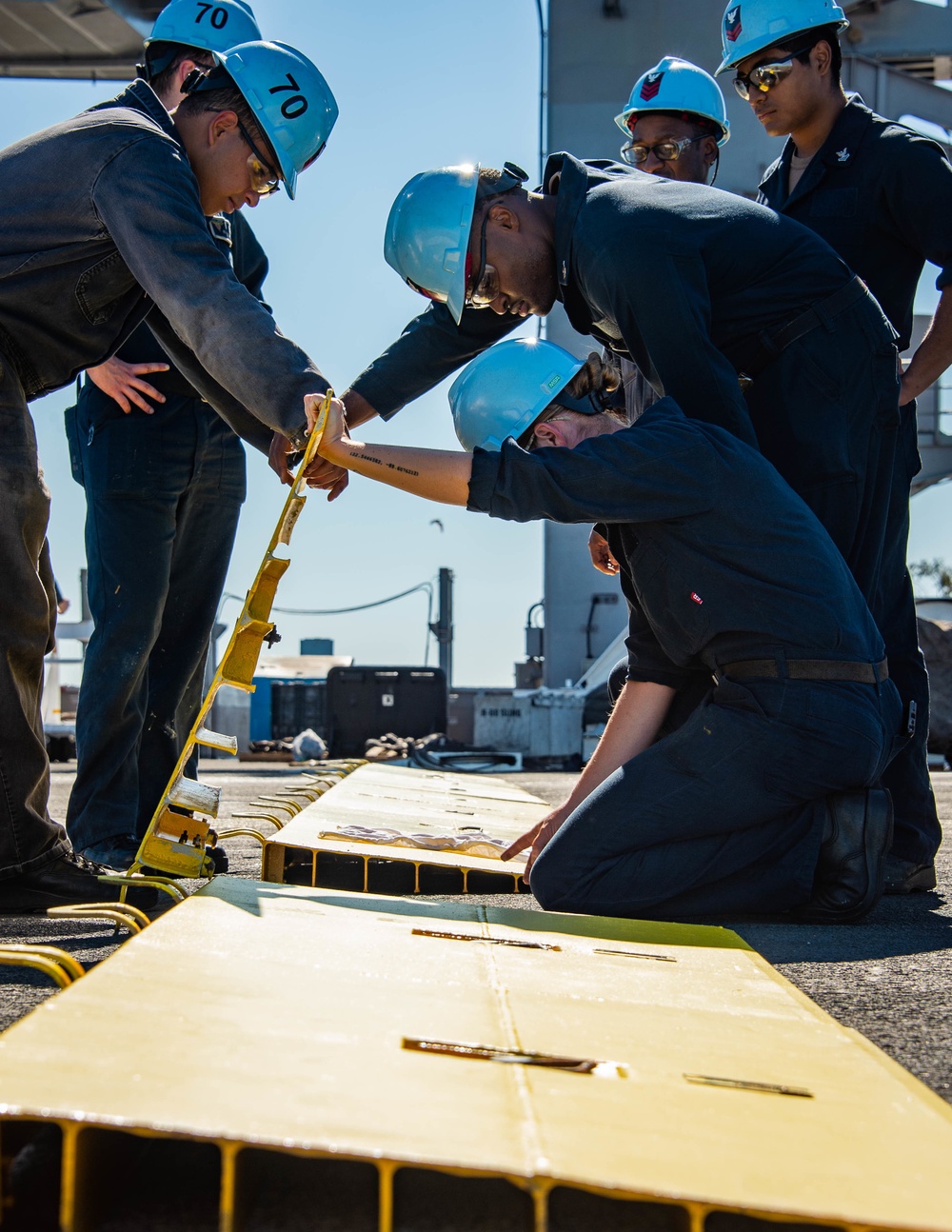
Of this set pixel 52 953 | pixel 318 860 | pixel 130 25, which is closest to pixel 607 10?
pixel 130 25

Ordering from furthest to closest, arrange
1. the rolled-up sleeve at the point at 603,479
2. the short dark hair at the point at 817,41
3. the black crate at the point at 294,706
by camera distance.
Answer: the black crate at the point at 294,706 < the short dark hair at the point at 817,41 < the rolled-up sleeve at the point at 603,479

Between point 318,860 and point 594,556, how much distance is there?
3.59ft

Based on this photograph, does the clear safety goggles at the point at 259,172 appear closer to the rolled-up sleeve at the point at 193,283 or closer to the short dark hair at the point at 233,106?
the short dark hair at the point at 233,106

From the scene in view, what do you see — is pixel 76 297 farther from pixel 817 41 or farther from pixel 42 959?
pixel 817 41

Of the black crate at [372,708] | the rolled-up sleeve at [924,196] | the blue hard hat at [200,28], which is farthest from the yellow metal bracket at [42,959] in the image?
the black crate at [372,708]

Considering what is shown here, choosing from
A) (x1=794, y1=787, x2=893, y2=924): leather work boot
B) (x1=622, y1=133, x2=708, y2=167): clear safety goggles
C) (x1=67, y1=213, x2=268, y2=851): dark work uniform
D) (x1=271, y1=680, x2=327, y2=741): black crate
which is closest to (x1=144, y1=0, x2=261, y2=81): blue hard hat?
(x1=67, y1=213, x2=268, y2=851): dark work uniform

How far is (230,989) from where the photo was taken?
3.94 ft

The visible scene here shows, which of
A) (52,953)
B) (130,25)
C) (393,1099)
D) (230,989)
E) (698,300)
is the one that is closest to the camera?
(393,1099)

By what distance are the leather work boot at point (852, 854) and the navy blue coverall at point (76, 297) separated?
1.31 metres

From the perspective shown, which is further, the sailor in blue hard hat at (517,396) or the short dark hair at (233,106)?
the sailor in blue hard hat at (517,396)

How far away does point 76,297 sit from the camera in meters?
2.45

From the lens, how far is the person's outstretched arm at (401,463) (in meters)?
2.21

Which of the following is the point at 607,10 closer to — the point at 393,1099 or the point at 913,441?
the point at 913,441

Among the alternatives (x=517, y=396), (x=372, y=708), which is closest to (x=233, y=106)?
(x=517, y=396)
